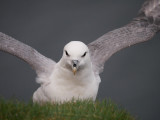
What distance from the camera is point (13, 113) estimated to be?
441 cm

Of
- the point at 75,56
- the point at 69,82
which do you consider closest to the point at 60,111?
the point at 75,56

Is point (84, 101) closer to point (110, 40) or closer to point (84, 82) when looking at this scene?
point (84, 82)

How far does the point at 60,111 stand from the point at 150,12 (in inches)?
119

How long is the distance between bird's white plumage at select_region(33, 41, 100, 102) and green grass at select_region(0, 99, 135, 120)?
1.44 ft

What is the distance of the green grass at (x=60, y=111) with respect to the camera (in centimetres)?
439

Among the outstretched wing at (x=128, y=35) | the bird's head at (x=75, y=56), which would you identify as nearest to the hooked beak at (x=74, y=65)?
the bird's head at (x=75, y=56)

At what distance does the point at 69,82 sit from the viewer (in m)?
5.32

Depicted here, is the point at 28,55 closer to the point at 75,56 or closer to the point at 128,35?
the point at 75,56

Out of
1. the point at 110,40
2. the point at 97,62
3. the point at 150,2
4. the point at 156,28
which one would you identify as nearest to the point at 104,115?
the point at 97,62

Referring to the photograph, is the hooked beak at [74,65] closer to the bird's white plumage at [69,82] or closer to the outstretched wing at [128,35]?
the bird's white plumage at [69,82]

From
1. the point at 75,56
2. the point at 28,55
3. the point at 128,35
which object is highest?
the point at 128,35

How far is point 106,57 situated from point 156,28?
104 centimetres

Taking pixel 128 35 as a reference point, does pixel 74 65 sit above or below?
below

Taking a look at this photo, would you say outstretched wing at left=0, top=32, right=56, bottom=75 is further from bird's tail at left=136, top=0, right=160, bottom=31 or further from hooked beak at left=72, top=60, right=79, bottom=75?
bird's tail at left=136, top=0, right=160, bottom=31
